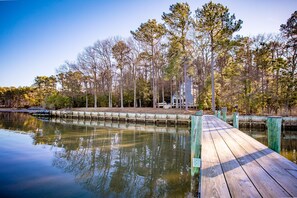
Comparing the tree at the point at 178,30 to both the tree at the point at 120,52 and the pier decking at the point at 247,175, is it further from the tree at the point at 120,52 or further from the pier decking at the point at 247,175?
the pier decking at the point at 247,175

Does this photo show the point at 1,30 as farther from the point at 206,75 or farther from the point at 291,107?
the point at 291,107

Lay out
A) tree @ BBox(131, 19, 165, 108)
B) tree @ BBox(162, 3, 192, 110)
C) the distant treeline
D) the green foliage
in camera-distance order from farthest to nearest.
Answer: the green foliage, tree @ BBox(131, 19, 165, 108), tree @ BBox(162, 3, 192, 110), the distant treeline

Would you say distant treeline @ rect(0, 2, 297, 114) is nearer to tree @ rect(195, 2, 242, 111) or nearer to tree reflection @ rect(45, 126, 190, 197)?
tree @ rect(195, 2, 242, 111)

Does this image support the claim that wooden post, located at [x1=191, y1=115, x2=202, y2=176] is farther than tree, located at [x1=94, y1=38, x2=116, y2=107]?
A: No

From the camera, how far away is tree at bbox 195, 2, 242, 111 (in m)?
18.4

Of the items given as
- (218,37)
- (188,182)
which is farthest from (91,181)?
(218,37)

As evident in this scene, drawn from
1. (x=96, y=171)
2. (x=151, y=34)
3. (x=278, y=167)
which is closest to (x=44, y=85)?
(x=151, y=34)

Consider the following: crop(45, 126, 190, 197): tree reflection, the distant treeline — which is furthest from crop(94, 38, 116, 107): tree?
crop(45, 126, 190, 197): tree reflection

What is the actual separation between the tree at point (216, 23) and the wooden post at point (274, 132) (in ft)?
50.1

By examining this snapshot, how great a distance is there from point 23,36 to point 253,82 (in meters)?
35.8

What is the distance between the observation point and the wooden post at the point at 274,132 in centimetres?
375

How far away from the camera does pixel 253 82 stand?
20141mm

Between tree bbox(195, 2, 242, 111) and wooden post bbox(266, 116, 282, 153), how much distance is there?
15.3m

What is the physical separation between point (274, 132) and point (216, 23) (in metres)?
18.5
